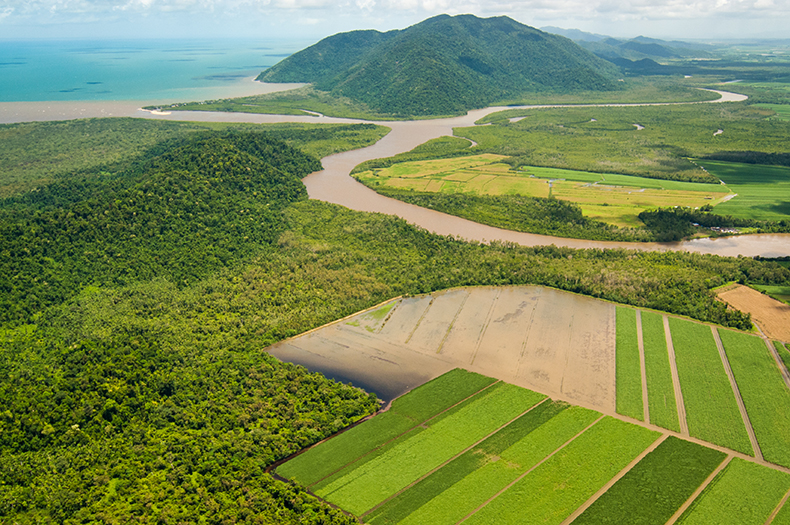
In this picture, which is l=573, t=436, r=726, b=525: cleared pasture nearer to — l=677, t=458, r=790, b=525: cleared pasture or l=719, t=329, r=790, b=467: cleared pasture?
l=677, t=458, r=790, b=525: cleared pasture

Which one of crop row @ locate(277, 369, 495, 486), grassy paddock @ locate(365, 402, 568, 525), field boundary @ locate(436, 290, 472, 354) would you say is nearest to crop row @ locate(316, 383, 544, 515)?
grassy paddock @ locate(365, 402, 568, 525)

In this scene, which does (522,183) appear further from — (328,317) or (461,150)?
(328,317)

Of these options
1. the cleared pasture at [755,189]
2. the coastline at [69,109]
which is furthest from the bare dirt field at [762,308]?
the coastline at [69,109]

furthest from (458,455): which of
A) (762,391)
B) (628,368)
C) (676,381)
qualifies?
(762,391)

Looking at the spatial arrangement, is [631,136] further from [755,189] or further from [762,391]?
[762,391]

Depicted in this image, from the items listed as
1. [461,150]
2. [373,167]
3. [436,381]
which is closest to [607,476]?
[436,381]

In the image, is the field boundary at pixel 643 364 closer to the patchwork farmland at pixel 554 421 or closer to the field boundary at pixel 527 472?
the patchwork farmland at pixel 554 421
